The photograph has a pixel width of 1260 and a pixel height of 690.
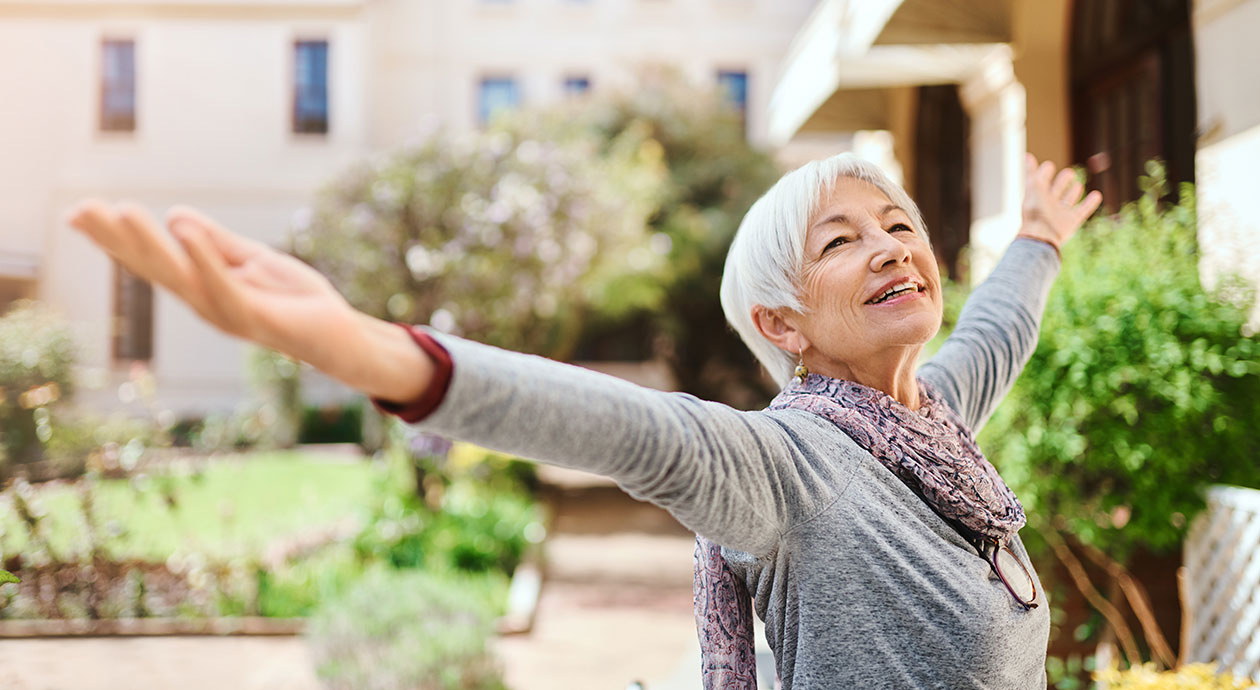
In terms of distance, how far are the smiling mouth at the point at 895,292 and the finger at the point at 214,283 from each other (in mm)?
839

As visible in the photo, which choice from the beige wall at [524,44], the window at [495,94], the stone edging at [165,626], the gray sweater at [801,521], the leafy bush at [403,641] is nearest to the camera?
the gray sweater at [801,521]

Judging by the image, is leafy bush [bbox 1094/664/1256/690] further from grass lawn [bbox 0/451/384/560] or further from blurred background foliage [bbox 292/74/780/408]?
grass lawn [bbox 0/451/384/560]

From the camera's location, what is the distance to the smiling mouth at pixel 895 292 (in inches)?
53.5

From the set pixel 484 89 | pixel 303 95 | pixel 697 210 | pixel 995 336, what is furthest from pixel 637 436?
pixel 484 89

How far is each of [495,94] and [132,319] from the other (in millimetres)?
8040

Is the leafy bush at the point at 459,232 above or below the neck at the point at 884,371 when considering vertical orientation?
above

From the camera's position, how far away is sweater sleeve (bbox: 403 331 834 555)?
3.02ft

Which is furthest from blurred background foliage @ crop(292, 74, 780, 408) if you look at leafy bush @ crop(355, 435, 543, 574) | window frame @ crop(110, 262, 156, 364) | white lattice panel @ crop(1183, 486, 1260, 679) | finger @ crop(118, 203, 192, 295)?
window frame @ crop(110, 262, 156, 364)

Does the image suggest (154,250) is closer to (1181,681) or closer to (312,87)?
(1181,681)

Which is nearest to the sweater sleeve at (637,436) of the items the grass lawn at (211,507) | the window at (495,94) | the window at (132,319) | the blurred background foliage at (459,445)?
the blurred background foliage at (459,445)

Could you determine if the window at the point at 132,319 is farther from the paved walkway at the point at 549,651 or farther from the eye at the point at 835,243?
the eye at the point at 835,243

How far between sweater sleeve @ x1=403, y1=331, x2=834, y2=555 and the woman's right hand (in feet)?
0.18

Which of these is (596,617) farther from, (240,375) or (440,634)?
(240,375)

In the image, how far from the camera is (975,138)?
6.29m
